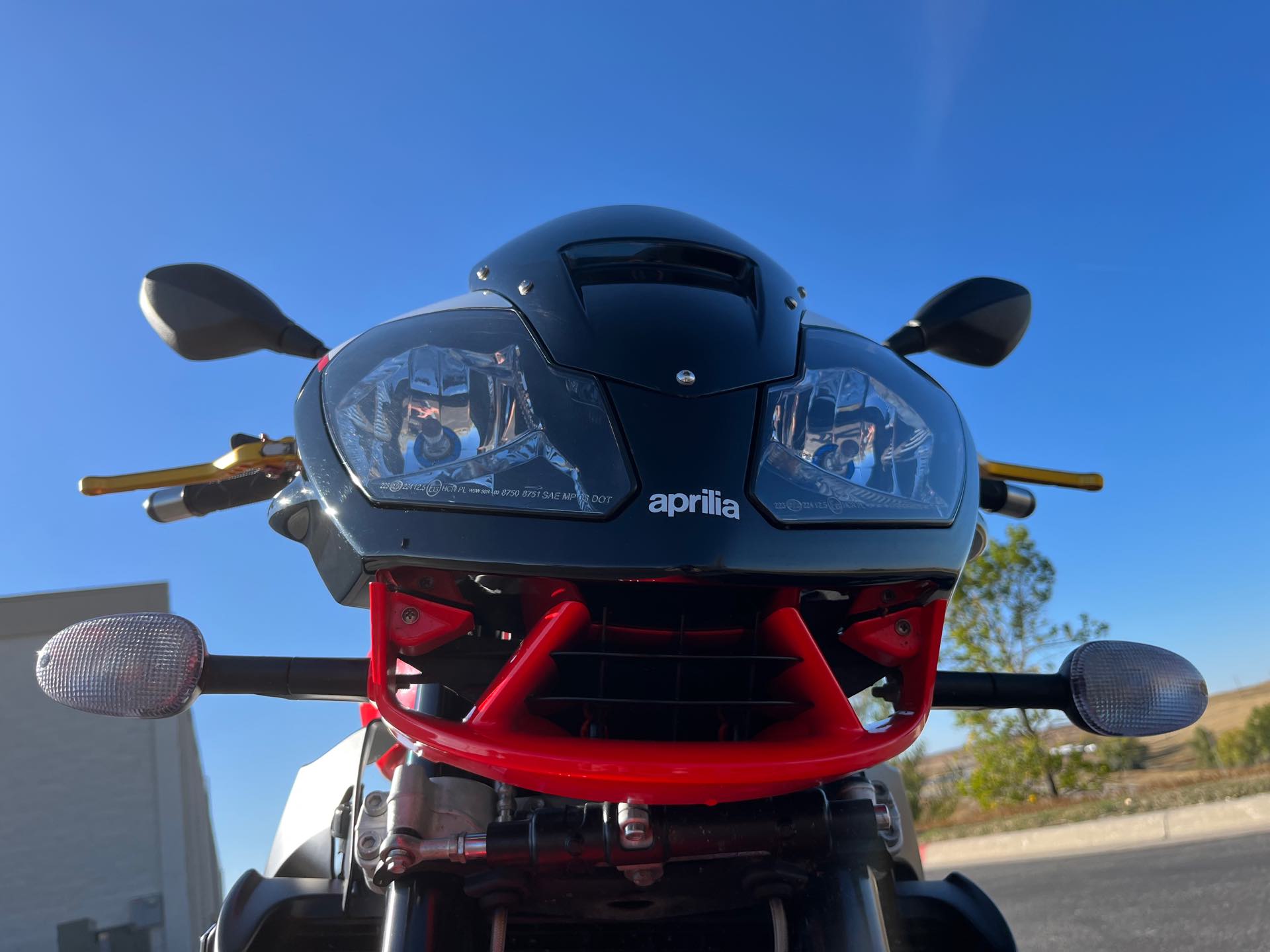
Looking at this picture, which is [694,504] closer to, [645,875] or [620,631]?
[620,631]

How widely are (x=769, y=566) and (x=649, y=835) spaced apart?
1.15 ft

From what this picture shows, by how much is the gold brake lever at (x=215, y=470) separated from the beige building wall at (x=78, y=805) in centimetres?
823

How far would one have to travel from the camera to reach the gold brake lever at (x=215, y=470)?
1506 mm

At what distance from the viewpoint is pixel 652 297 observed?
1.30 metres

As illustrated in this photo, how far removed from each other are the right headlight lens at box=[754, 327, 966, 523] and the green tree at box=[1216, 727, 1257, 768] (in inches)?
1604

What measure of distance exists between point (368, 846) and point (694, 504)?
2.04 feet

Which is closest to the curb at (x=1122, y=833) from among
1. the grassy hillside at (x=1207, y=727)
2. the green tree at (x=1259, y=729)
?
the grassy hillside at (x=1207, y=727)

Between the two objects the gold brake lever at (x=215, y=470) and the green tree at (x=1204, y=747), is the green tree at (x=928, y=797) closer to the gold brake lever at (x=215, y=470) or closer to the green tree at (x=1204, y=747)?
the green tree at (x=1204, y=747)

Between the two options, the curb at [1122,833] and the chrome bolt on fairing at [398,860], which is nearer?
the chrome bolt on fairing at [398,860]

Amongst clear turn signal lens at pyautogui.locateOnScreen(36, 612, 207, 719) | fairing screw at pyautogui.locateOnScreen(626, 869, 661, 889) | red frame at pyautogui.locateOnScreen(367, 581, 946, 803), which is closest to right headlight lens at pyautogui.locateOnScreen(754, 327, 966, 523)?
red frame at pyautogui.locateOnScreen(367, 581, 946, 803)

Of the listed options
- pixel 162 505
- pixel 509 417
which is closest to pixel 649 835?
pixel 509 417

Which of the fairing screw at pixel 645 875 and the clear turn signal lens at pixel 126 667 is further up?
the clear turn signal lens at pixel 126 667

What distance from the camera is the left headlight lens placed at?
1.06 m

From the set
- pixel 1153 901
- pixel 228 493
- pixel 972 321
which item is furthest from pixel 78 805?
pixel 972 321
